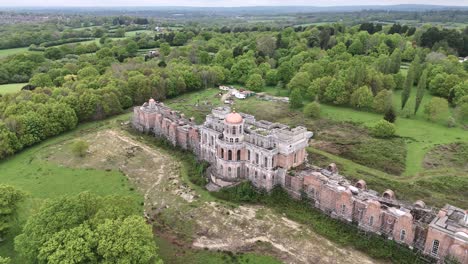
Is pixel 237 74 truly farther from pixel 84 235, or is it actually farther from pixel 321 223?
pixel 84 235

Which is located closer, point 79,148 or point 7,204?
point 7,204

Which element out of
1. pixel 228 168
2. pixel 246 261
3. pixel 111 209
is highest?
pixel 111 209

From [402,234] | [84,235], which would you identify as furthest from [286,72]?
[84,235]

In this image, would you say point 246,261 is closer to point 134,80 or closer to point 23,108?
point 23,108

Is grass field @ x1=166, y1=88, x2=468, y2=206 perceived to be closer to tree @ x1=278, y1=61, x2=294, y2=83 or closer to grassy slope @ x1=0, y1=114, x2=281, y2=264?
tree @ x1=278, y1=61, x2=294, y2=83

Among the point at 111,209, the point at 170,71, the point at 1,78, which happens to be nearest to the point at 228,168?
the point at 111,209
